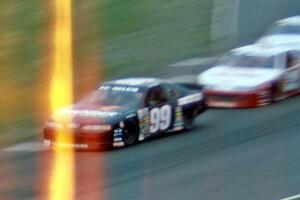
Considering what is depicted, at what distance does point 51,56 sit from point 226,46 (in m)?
5.19

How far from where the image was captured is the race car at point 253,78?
68.5 feet

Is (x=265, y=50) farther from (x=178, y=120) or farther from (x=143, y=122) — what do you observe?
(x=143, y=122)

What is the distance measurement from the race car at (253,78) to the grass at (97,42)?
3116mm

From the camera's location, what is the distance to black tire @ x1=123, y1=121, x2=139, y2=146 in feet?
57.5

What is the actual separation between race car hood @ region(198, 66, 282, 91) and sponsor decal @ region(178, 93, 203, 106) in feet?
5.72

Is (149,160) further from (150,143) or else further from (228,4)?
(228,4)

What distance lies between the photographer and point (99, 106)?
60.1 ft

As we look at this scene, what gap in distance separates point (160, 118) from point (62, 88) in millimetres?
5257

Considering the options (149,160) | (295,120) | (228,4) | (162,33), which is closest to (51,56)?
(162,33)

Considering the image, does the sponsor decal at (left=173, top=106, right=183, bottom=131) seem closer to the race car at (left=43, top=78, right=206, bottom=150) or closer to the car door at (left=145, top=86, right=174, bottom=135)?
the race car at (left=43, top=78, right=206, bottom=150)

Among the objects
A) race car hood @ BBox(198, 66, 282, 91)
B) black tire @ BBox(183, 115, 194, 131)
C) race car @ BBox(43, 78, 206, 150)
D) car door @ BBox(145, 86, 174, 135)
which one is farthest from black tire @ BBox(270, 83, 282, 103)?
car door @ BBox(145, 86, 174, 135)

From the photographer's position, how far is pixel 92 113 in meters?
17.8

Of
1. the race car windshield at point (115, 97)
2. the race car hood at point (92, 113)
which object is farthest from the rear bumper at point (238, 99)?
the race car hood at point (92, 113)

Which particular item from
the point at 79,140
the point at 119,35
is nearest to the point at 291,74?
the point at 79,140
